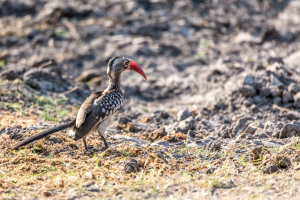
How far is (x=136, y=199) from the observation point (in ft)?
11.8

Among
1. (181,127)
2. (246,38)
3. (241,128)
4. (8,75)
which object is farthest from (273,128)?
(246,38)

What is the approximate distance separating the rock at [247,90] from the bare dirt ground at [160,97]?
20 millimetres

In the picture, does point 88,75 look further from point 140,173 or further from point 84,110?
point 140,173

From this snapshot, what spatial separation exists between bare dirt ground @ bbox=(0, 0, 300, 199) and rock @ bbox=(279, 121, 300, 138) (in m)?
0.02

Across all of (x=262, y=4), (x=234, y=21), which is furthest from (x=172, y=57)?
(x=262, y=4)

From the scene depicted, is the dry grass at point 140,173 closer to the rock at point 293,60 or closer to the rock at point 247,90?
the rock at point 247,90

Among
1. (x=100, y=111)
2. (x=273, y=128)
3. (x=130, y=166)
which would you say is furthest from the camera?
(x=273, y=128)

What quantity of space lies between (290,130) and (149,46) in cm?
592

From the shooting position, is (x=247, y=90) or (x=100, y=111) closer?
(x=100, y=111)

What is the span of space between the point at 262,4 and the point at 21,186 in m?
11.8

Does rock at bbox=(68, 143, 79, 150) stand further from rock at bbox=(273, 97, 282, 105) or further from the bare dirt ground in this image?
rock at bbox=(273, 97, 282, 105)

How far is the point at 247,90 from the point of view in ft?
24.3

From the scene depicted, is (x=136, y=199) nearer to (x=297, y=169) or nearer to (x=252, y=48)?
(x=297, y=169)

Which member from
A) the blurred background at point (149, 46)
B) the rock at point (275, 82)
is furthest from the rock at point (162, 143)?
the rock at point (275, 82)
